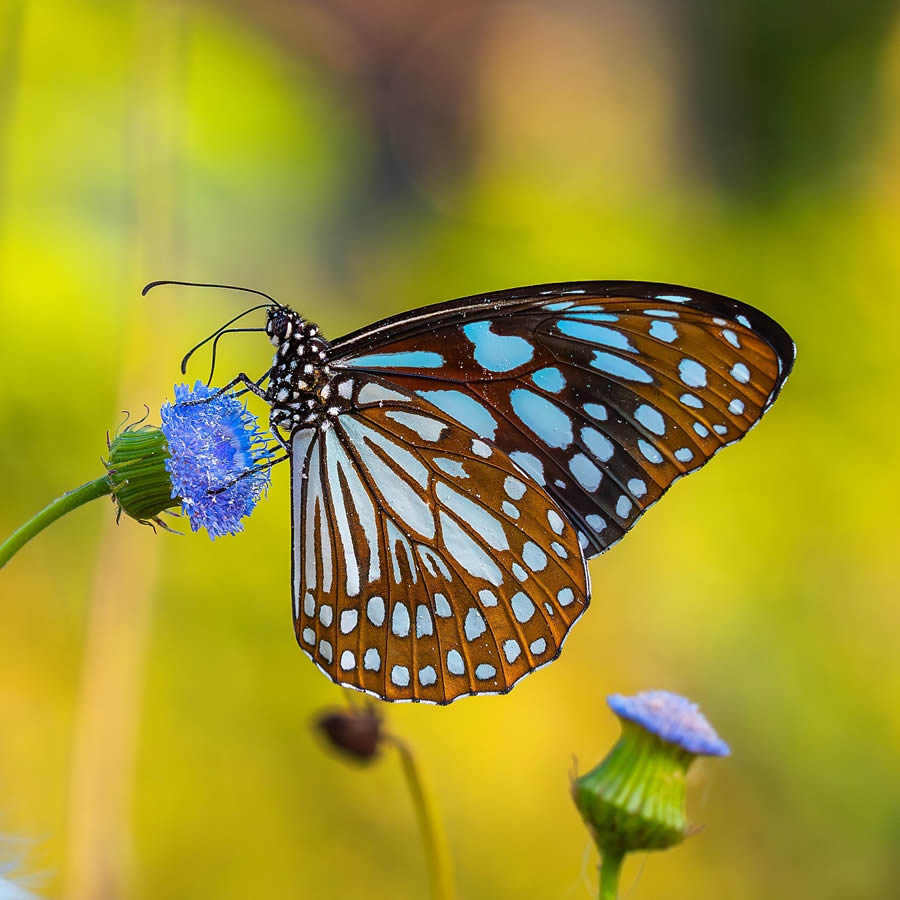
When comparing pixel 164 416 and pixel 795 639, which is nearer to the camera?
pixel 164 416

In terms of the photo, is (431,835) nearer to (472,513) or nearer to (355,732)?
(355,732)

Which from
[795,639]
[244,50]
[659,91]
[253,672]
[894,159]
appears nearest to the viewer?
[253,672]

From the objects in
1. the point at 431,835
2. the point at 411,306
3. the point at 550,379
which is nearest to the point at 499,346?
the point at 550,379

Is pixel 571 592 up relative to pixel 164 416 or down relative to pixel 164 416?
down

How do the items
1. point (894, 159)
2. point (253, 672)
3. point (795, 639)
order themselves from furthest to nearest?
point (894, 159), point (795, 639), point (253, 672)

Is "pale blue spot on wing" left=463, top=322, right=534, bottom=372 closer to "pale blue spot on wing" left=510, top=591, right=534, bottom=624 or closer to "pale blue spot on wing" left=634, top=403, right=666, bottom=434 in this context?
"pale blue spot on wing" left=634, top=403, right=666, bottom=434

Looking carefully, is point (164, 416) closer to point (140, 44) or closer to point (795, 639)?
point (140, 44)

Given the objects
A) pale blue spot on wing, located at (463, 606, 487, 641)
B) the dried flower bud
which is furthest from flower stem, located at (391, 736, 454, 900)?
pale blue spot on wing, located at (463, 606, 487, 641)

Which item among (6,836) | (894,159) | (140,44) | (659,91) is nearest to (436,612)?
(6,836)

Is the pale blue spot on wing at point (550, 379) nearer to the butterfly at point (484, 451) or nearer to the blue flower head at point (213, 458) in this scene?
the butterfly at point (484, 451)
